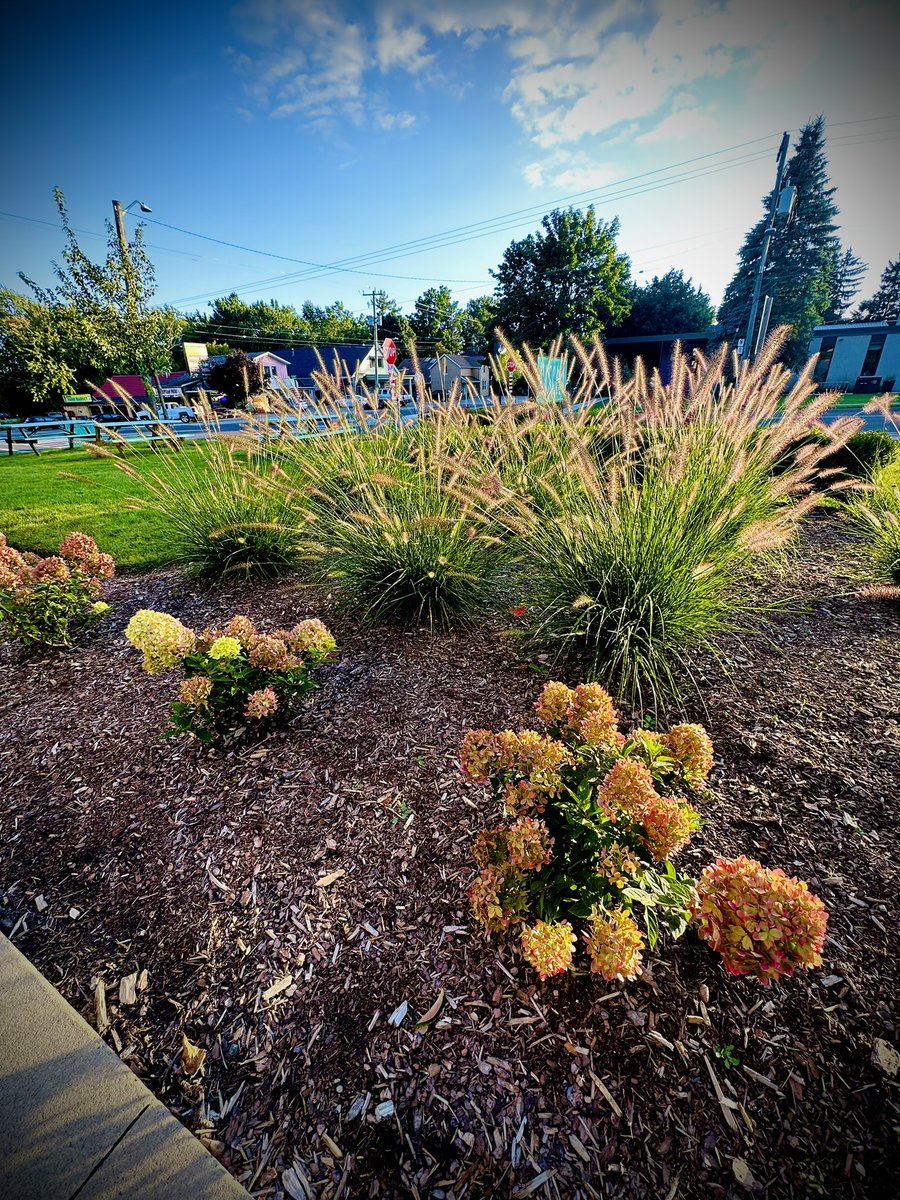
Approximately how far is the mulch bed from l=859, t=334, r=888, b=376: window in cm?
3268

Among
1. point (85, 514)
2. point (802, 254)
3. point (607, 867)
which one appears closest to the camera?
point (607, 867)

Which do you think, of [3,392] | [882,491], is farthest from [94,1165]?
[3,392]

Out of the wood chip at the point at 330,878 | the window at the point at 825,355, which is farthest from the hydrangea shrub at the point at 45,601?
the window at the point at 825,355

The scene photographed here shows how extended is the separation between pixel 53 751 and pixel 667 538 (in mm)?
3167

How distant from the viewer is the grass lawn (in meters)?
4.83

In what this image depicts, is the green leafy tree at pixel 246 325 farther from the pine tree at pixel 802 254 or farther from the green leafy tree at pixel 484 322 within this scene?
the pine tree at pixel 802 254

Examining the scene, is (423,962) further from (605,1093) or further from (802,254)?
(802,254)

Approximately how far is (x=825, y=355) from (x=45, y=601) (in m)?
35.7

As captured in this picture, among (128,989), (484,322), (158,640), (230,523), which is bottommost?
(128,989)

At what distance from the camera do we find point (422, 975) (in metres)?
1.37

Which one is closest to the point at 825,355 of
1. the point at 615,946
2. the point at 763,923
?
the point at 763,923

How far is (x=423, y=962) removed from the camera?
1.40 meters

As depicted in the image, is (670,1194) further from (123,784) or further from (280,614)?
(280,614)

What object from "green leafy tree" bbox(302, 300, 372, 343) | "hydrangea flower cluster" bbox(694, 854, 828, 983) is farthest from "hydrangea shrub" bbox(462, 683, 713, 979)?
"green leafy tree" bbox(302, 300, 372, 343)
